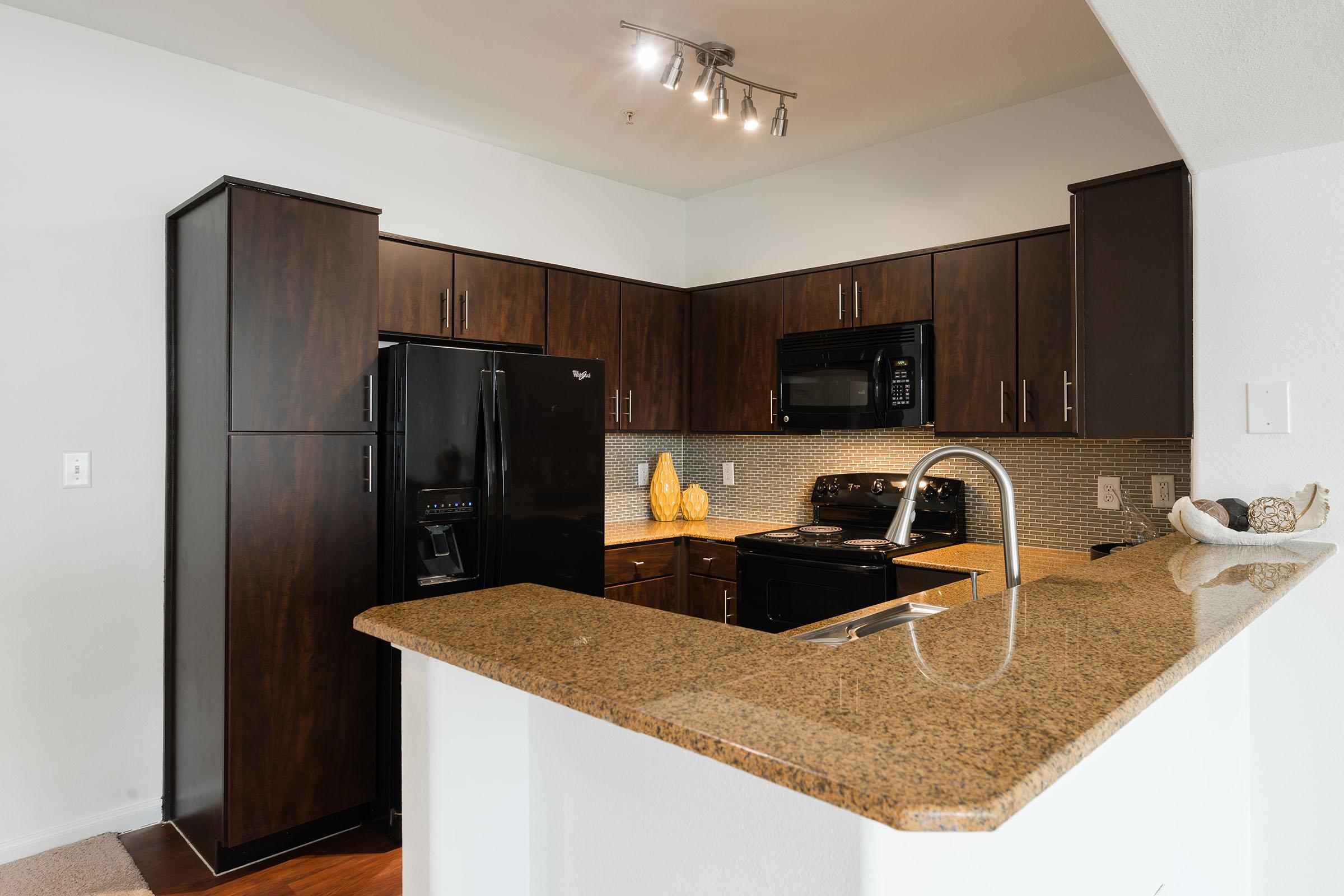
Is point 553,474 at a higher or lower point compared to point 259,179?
lower

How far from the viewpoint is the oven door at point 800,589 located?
10.1 ft

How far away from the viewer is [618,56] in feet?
9.18

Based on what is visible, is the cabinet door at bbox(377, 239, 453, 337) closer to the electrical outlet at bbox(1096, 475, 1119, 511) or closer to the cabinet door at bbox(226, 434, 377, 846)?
the cabinet door at bbox(226, 434, 377, 846)

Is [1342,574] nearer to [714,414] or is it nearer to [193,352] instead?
[714,414]

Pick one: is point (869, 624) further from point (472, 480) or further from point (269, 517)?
point (269, 517)

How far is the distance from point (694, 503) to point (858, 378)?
4.12 feet

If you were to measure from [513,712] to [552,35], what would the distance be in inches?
90.0

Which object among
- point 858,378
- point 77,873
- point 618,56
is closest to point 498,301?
point 618,56

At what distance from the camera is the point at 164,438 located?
9.13 feet

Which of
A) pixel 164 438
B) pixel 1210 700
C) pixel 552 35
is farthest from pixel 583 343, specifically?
pixel 1210 700

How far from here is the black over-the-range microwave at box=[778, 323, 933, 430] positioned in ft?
10.8

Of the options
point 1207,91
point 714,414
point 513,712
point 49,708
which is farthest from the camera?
point 714,414

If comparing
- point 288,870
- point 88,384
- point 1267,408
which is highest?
point 88,384

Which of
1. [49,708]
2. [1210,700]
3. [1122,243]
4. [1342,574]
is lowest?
[49,708]
